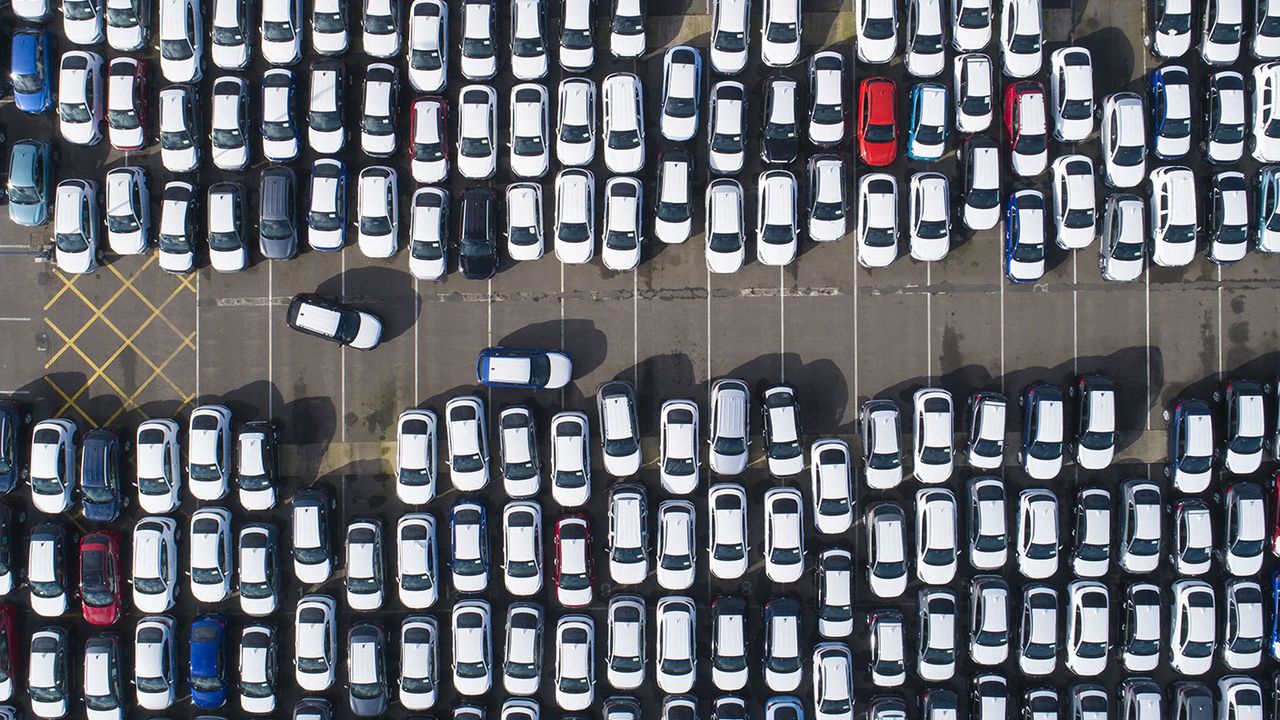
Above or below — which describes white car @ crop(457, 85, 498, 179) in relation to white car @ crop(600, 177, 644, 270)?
above

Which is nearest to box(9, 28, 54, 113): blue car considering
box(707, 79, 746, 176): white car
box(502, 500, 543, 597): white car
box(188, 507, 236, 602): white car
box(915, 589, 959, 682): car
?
box(188, 507, 236, 602): white car

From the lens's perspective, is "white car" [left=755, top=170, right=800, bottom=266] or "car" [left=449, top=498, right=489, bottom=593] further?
"car" [left=449, top=498, right=489, bottom=593]

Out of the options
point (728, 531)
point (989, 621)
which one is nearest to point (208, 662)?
point (728, 531)

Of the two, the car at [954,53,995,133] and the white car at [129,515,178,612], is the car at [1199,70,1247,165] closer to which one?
the car at [954,53,995,133]

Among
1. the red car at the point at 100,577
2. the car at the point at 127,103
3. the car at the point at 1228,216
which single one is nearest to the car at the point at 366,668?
the red car at the point at 100,577

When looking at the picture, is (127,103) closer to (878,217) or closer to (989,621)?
(878,217)
